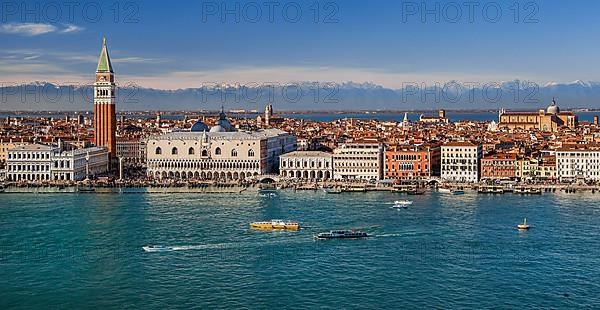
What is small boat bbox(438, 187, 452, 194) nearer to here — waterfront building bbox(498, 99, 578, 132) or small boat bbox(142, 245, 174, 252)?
small boat bbox(142, 245, 174, 252)

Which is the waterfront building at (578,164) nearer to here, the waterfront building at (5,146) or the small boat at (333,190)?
the small boat at (333,190)

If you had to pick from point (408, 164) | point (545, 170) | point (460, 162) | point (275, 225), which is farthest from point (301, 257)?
point (545, 170)

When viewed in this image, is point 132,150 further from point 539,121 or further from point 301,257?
point 539,121

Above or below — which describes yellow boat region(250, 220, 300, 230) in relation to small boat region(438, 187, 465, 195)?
below

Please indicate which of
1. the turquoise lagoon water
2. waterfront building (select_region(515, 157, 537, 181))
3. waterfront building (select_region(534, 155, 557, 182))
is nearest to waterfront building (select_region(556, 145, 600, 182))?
waterfront building (select_region(534, 155, 557, 182))

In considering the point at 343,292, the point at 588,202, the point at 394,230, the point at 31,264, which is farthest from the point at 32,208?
the point at 588,202

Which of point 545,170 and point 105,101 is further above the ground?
point 105,101

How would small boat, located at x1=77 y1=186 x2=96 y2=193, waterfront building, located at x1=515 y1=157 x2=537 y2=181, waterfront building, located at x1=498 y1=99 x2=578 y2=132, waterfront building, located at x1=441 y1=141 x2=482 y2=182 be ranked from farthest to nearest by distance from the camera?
waterfront building, located at x1=498 y1=99 x2=578 y2=132 < waterfront building, located at x1=441 y1=141 x2=482 y2=182 < waterfront building, located at x1=515 y1=157 x2=537 y2=181 < small boat, located at x1=77 y1=186 x2=96 y2=193

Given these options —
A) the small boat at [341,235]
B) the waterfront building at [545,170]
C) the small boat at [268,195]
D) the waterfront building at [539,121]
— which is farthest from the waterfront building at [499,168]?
the waterfront building at [539,121]
